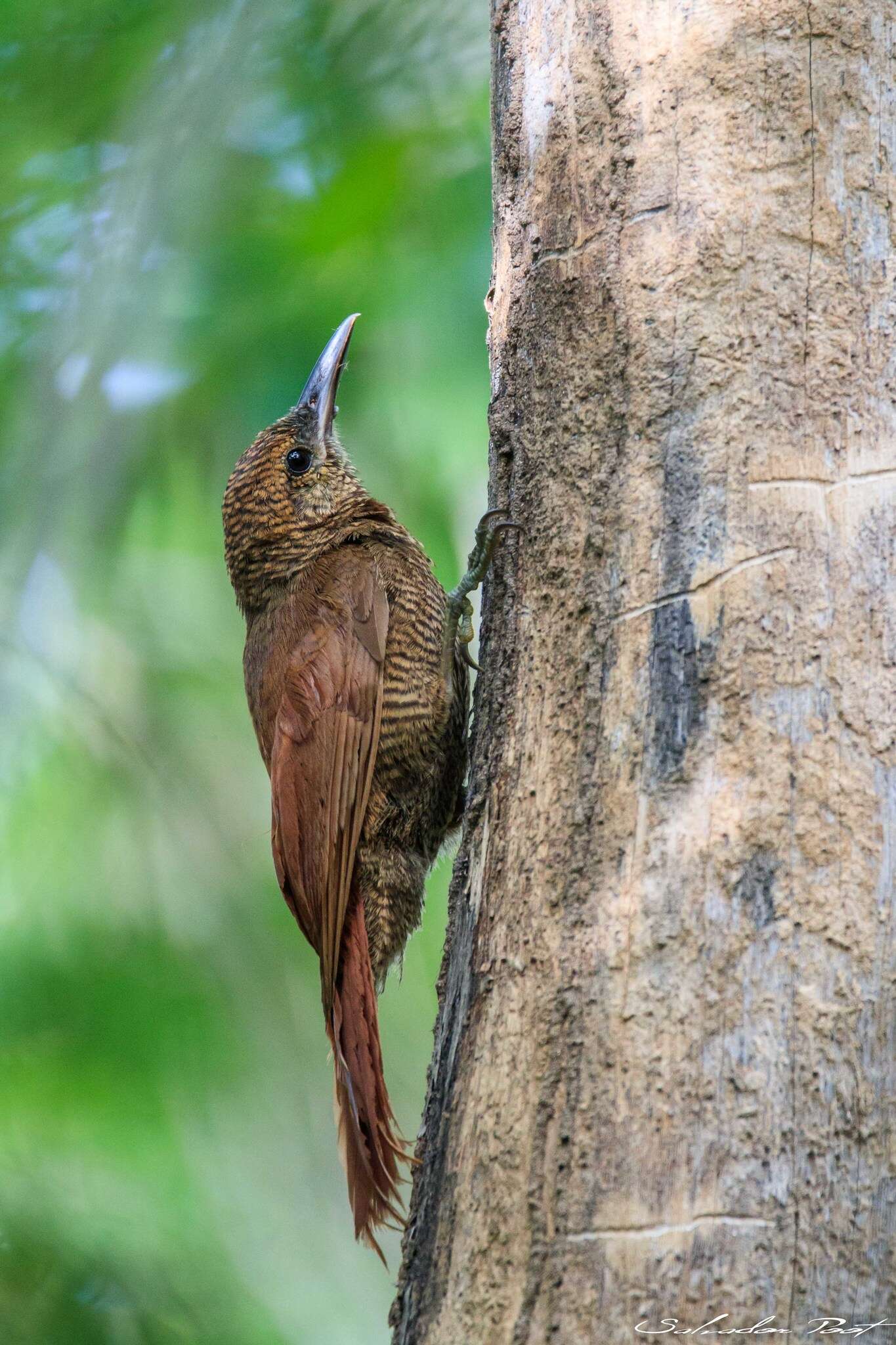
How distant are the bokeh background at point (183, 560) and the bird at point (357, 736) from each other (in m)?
0.83

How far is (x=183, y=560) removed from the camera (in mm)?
4359

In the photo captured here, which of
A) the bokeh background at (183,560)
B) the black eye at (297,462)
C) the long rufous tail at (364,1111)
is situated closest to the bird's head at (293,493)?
the black eye at (297,462)

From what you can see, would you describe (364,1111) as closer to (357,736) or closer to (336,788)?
(336,788)

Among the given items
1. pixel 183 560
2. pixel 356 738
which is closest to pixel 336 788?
pixel 356 738

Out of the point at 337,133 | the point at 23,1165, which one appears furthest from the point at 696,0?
the point at 23,1165

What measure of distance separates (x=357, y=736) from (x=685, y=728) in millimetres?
1212

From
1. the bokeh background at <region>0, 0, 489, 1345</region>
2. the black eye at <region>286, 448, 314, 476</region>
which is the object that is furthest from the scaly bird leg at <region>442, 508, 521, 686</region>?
the bokeh background at <region>0, 0, 489, 1345</region>

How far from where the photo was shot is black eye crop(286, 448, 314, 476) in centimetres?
322

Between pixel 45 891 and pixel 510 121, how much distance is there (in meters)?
2.54

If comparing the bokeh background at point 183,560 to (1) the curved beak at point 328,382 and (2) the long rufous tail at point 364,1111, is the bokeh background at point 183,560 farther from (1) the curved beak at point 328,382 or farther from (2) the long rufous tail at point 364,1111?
(2) the long rufous tail at point 364,1111

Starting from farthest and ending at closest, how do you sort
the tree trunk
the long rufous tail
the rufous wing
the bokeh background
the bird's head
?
1. the bokeh background
2. the bird's head
3. the rufous wing
4. the long rufous tail
5. the tree trunk

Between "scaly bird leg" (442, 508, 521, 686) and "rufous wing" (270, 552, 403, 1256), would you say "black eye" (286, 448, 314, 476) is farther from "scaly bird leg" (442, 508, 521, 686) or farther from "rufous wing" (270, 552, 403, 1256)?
"scaly bird leg" (442, 508, 521, 686)

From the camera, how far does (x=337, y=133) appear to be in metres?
4.37

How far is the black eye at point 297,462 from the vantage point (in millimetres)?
3219
